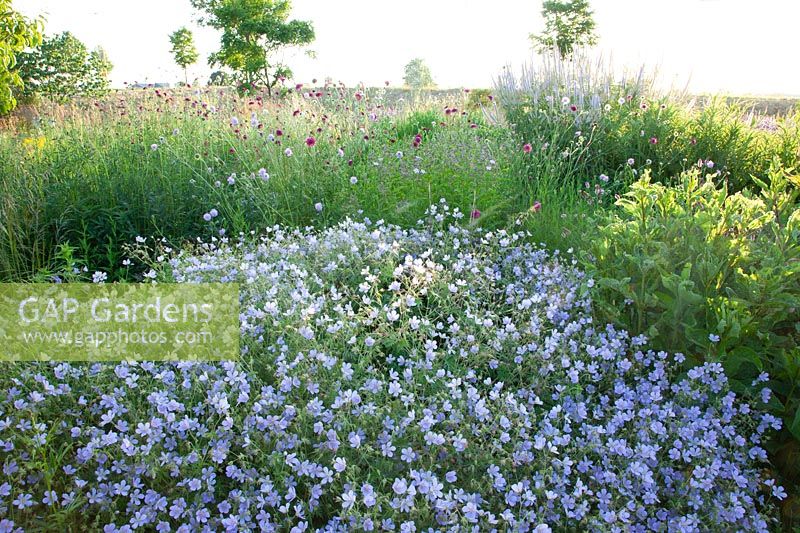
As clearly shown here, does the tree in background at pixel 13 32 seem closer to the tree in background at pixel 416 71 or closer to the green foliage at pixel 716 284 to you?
the green foliage at pixel 716 284

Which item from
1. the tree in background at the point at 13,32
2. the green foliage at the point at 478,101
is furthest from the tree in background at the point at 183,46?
the tree in background at the point at 13,32

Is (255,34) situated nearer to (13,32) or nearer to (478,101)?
(478,101)

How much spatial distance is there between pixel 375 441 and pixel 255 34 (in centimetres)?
2697

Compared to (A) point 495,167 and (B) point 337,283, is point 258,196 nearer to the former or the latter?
(B) point 337,283

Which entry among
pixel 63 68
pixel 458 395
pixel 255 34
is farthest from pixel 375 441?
pixel 255 34

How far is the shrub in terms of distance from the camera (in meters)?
2.22

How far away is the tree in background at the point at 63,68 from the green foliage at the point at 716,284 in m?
21.5

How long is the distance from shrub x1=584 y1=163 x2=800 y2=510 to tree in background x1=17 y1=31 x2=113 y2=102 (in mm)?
21544

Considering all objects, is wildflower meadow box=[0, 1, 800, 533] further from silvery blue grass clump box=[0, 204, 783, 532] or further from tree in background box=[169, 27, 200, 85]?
tree in background box=[169, 27, 200, 85]

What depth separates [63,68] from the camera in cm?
2109

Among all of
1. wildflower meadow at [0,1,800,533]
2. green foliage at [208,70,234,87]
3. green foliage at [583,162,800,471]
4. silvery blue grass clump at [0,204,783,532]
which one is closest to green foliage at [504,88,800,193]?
wildflower meadow at [0,1,800,533]

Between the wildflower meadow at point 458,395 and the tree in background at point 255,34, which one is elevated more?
the tree in background at point 255,34

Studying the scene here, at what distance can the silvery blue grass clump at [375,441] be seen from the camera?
5.73 ft

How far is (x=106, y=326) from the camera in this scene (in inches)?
99.0
